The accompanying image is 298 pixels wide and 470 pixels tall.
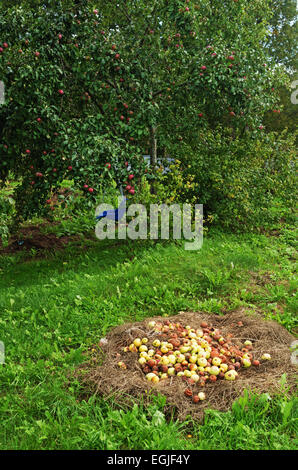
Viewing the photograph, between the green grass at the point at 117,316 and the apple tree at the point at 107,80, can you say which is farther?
the apple tree at the point at 107,80

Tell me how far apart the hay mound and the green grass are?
0.31 ft

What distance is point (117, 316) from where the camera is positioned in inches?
160

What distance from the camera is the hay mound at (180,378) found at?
111 inches

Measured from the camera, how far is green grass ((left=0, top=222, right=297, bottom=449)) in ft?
8.38

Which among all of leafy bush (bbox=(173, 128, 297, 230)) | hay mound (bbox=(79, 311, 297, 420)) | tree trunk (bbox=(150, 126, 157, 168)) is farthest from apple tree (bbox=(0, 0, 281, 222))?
hay mound (bbox=(79, 311, 297, 420))

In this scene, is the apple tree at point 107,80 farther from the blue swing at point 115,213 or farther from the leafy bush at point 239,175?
the blue swing at point 115,213

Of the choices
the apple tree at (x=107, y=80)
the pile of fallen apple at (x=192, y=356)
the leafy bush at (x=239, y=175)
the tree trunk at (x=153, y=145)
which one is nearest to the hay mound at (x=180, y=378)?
the pile of fallen apple at (x=192, y=356)

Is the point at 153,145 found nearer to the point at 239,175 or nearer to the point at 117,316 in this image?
the point at 239,175

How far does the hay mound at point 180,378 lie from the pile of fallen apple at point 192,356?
48 mm

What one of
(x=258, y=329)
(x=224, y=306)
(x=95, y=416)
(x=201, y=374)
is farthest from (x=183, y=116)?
(x=95, y=416)

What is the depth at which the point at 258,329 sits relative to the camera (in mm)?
3678

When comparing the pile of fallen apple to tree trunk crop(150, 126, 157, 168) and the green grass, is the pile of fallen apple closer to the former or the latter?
the green grass

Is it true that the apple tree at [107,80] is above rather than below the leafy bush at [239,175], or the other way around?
above
